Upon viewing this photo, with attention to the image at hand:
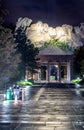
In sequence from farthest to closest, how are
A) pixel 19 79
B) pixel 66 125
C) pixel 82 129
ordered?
pixel 19 79 → pixel 66 125 → pixel 82 129

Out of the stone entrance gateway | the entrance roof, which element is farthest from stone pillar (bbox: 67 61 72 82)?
the entrance roof

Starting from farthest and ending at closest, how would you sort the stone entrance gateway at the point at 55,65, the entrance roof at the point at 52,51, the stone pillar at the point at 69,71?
the entrance roof at the point at 52,51 → the stone entrance gateway at the point at 55,65 → the stone pillar at the point at 69,71

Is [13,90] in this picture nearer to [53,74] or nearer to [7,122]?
[7,122]

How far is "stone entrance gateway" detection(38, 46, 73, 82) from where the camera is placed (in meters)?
97.3

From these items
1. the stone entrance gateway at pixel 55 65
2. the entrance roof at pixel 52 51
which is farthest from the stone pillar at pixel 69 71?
the entrance roof at pixel 52 51

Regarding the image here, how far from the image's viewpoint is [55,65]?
10175cm

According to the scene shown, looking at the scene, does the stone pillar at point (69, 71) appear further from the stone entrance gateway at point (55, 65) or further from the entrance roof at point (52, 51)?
the entrance roof at point (52, 51)

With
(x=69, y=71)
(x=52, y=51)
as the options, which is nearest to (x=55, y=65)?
(x=52, y=51)

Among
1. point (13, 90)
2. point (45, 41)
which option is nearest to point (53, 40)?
point (45, 41)

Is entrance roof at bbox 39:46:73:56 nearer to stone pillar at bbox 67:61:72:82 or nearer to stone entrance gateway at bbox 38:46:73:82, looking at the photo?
stone entrance gateway at bbox 38:46:73:82

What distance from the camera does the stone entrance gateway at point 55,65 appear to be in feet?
319

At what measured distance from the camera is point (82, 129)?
553 inches

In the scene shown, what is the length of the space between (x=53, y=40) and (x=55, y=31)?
382cm

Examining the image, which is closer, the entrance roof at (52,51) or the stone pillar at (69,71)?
the stone pillar at (69,71)
